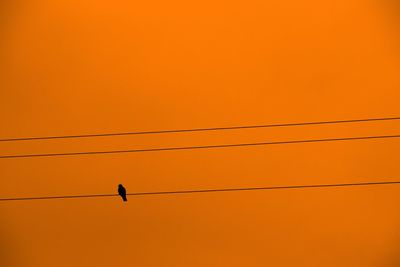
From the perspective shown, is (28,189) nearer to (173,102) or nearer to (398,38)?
(173,102)

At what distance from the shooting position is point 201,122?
4332mm

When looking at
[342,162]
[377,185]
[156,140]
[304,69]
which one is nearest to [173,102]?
[156,140]

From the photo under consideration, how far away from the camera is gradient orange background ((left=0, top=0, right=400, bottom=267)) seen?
418 centimetres

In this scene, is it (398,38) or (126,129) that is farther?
(126,129)

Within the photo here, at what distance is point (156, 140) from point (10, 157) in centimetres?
112

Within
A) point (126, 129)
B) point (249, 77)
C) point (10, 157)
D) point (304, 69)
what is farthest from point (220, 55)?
point (10, 157)

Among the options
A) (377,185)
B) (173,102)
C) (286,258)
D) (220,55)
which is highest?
(220,55)

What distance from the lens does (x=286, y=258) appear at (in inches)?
173

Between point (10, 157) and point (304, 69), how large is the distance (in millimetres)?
2260

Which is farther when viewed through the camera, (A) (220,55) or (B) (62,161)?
(B) (62,161)

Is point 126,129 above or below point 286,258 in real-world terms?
above

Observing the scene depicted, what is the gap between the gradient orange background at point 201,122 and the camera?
4176 millimetres

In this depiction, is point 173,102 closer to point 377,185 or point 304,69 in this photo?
point 304,69

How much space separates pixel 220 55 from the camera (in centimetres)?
423
